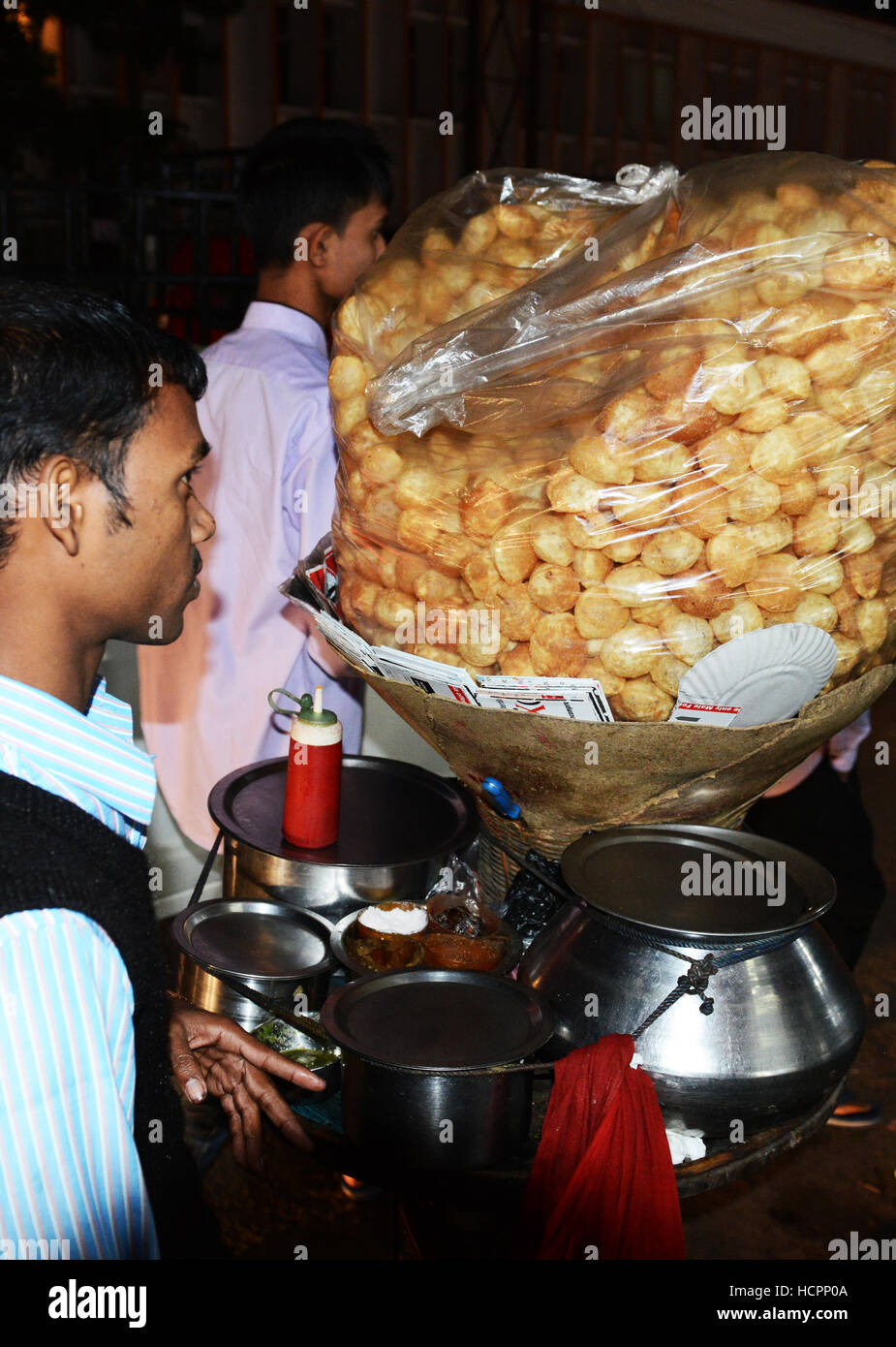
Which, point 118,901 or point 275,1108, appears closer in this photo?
point 118,901

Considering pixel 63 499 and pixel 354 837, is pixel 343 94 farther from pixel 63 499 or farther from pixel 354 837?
pixel 63 499

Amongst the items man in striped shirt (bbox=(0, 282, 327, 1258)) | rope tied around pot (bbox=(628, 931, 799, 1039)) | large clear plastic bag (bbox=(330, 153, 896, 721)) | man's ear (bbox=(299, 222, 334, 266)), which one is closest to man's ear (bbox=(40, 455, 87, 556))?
man in striped shirt (bbox=(0, 282, 327, 1258))

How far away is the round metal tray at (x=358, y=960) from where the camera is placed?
4.10ft


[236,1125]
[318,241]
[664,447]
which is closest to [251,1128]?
[236,1125]

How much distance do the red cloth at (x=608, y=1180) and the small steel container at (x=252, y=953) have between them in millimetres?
326

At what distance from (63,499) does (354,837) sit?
0.72 metres

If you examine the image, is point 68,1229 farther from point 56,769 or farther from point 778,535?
point 778,535

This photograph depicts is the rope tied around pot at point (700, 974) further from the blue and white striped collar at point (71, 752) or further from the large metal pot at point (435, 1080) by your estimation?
the blue and white striped collar at point (71, 752)

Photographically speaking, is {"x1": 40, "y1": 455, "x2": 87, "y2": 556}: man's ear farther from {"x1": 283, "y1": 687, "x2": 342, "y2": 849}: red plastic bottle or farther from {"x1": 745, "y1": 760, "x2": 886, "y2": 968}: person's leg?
{"x1": 745, "y1": 760, "x2": 886, "y2": 968}: person's leg

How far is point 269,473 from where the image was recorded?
2.05 meters

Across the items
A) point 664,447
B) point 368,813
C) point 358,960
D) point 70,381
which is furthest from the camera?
→ point 368,813

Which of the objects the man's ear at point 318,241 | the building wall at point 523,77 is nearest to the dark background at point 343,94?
the building wall at point 523,77

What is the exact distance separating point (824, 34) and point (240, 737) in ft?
28.9

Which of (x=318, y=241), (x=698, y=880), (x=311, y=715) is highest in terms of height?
(x=318, y=241)
